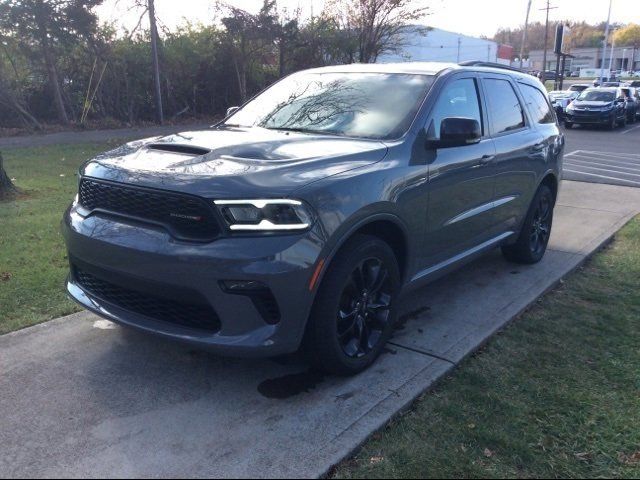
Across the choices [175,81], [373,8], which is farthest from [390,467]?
[373,8]

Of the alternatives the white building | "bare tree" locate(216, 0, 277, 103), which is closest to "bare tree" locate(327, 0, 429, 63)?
"bare tree" locate(216, 0, 277, 103)

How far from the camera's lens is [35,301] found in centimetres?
461

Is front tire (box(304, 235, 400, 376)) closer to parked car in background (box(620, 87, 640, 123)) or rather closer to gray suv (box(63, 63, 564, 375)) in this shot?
gray suv (box(63, 63, 564, 375))

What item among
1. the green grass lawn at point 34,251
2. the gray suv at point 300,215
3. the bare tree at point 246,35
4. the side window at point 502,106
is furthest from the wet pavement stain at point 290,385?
the bare tree at point 246,35

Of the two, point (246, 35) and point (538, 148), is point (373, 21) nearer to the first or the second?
point (246, 35)

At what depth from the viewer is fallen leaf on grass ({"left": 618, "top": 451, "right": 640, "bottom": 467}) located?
2967 mm

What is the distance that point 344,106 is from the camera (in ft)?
14.6

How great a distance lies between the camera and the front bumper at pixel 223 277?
3.02 m

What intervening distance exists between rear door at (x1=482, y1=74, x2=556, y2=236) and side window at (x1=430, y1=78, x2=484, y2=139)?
0.25 metres

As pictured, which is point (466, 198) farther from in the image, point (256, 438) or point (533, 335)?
point (256, 438)

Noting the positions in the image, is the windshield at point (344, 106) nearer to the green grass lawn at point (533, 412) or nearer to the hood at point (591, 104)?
the green grass lawn at point (533, 412)

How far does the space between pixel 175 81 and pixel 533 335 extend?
20.2 m

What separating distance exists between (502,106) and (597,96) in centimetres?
2378

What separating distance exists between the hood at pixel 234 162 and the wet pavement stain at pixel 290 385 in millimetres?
1141
